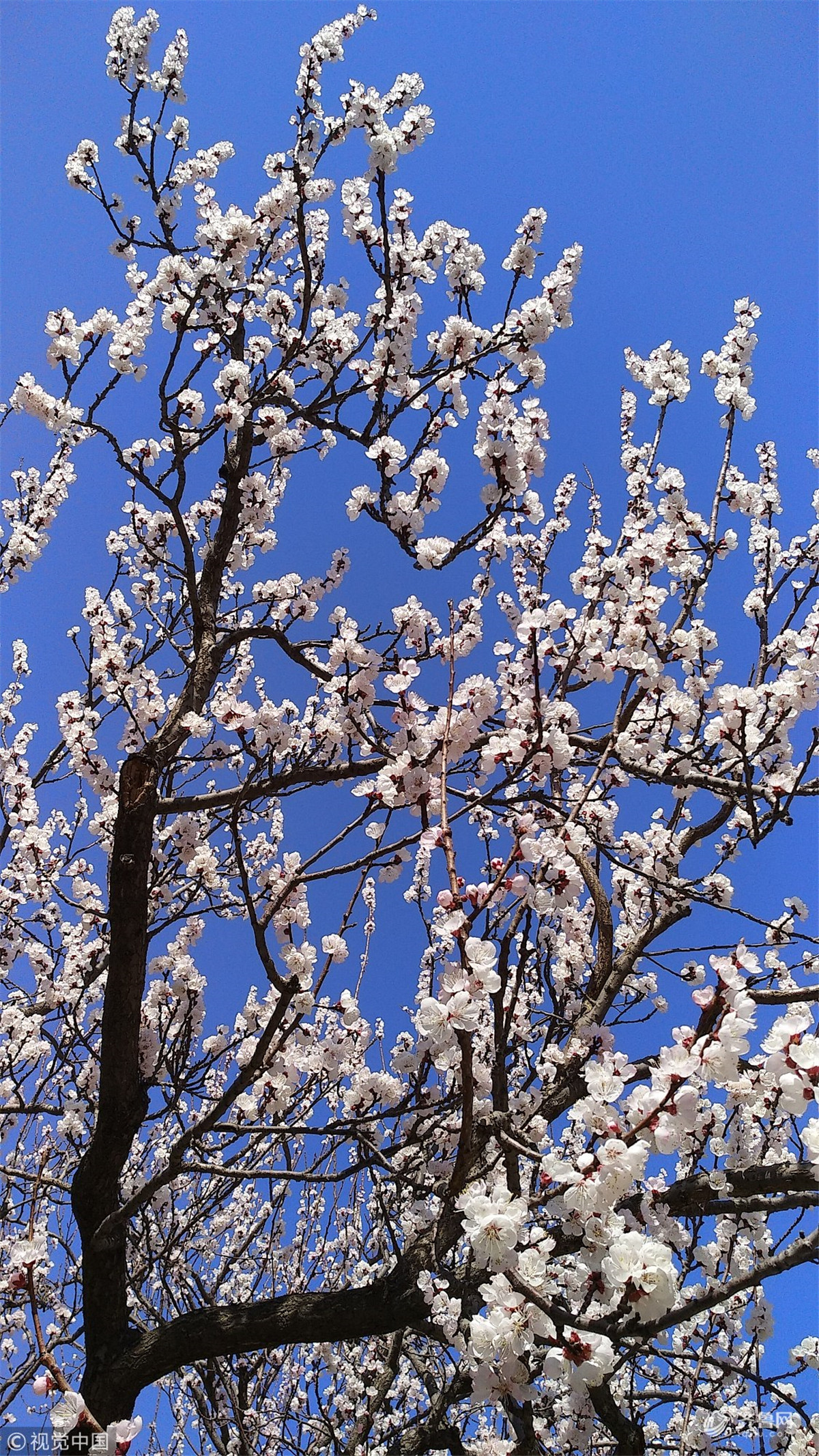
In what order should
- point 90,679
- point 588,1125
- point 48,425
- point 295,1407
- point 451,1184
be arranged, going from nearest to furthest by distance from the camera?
point 588,1125 < point 451,1184 < point 48,425 < point 90,679 < point 295,1407

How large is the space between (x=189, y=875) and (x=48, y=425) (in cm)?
228

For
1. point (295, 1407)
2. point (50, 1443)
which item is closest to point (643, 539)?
point (50, 1443)

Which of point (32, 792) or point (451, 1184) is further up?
point (32, 792)

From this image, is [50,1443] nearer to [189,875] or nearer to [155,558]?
[189,875]

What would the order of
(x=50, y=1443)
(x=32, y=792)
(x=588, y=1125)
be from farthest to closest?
(x=32, y=792) < (x=50, y=1443) < (x=588, y=1125)

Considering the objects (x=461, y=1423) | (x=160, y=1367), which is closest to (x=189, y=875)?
(x=160, y=1367)

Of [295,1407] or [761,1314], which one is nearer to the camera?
[761,1314]

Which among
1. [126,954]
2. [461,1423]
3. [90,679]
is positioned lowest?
[461,1423]

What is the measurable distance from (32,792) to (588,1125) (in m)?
4.10

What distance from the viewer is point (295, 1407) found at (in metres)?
5.34

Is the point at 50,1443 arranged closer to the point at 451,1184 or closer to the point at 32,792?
the point at 451,1184

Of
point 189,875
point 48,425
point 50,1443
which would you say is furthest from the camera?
point 189,875

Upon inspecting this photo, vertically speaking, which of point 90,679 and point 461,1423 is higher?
point 90,679

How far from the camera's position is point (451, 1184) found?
2.05 m
